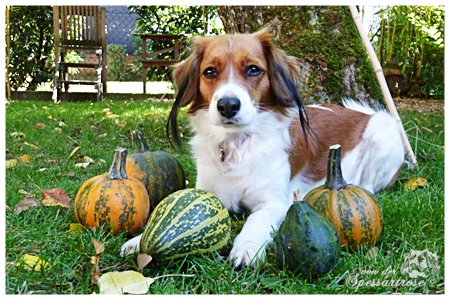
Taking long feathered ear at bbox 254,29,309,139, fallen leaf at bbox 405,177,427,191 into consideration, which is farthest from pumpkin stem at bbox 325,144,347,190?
fallen leaf at bbox 405,177,427,191

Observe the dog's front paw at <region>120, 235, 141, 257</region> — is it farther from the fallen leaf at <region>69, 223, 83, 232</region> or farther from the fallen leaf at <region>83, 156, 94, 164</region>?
the fallen leaf at <region>83, 156, 94, 164</region>

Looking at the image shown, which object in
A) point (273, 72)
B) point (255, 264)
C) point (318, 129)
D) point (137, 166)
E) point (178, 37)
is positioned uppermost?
point (178, 37)

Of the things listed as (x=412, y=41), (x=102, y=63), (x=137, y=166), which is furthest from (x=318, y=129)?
(x=102, y=63)

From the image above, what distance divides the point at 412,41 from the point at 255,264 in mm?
9363

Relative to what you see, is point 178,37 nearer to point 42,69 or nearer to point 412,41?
point 42,69

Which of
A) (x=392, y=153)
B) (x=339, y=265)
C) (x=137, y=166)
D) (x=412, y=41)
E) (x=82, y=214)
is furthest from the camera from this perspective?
(x=412, y=41)

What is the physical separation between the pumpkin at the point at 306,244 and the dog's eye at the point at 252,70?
95 cm

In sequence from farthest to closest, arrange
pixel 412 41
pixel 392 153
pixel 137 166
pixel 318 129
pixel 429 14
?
1. pixel 412 41
2. pixel 429 14
3. pixel 392 153
4. pixel 318 129
5. pixel 137 166

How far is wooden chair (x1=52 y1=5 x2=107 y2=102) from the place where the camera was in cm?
1069

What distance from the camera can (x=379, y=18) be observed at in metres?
A: 10.4

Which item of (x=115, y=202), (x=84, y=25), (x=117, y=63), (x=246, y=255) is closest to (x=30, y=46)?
(x=84, y=25)

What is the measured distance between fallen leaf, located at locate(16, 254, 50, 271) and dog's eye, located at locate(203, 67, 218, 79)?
4.23 feet

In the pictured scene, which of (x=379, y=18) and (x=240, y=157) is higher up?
(x=379, y=18)

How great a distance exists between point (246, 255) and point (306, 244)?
28 centimetres
